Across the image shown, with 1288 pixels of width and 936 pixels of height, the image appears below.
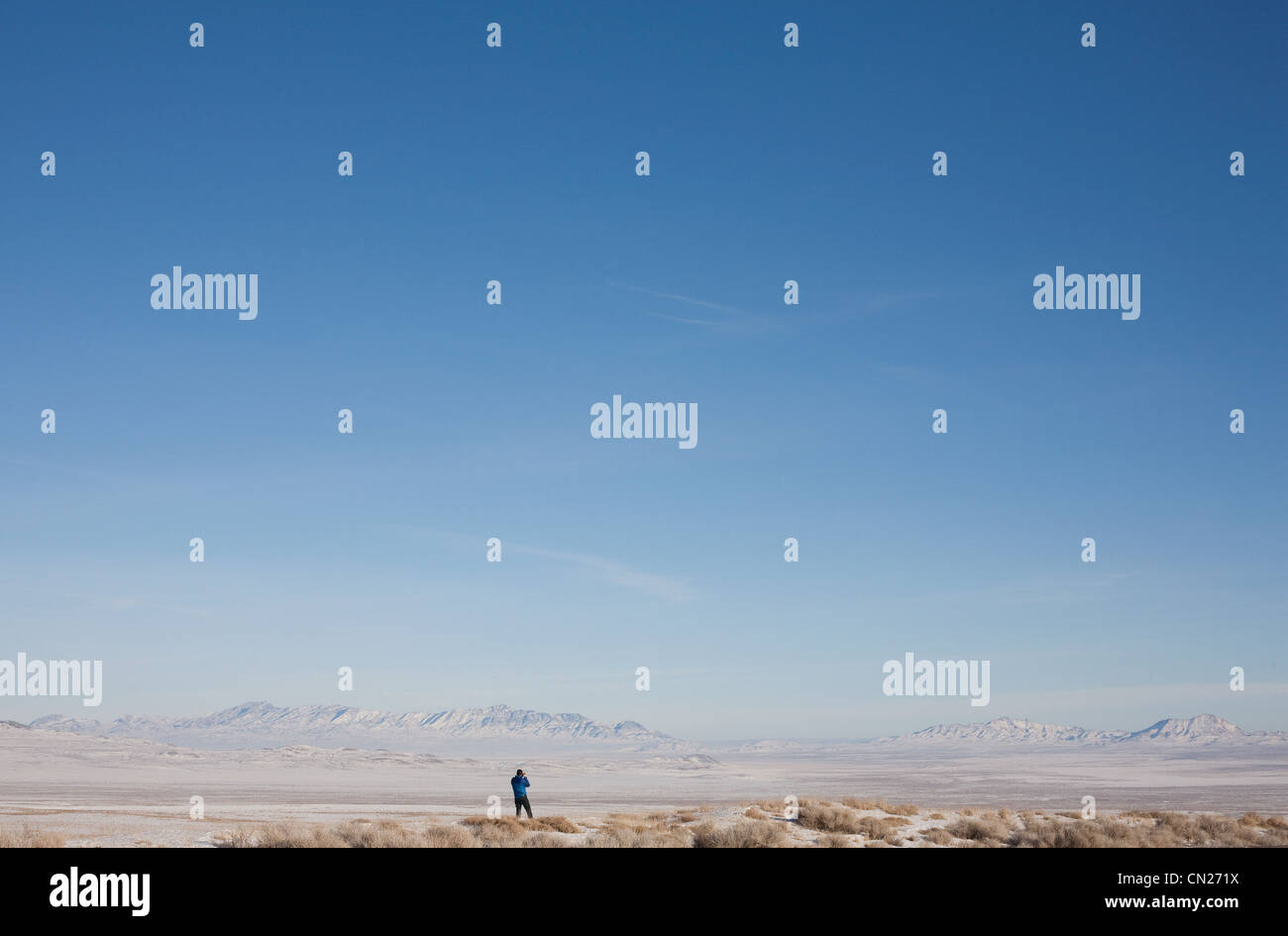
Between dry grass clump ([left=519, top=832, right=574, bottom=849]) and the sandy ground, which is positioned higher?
dry grass clump ([left=519, top=832, right=574, bottom=849])

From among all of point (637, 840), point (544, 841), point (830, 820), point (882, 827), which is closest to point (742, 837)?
point (637, 840)

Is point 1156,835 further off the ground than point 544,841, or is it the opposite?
point 544,841

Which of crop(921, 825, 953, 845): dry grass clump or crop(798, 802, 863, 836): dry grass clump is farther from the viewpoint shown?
crop(798, 802, 863, 836): dry grass clump

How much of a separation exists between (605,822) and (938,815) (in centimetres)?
1107

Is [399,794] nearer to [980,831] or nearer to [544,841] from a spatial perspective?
[544,841]

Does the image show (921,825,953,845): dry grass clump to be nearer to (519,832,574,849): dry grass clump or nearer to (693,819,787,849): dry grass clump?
(693,819,787,849): dry grass clump

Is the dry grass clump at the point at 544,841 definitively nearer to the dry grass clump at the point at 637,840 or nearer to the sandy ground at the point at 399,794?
the dry grass clump at the point at 637,840

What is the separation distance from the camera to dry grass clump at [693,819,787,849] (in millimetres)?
26047

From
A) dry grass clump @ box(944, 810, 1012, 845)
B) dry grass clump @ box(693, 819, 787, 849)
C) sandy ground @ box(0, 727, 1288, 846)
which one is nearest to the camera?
dry grass clump @ box(693, 819, 787, 849)

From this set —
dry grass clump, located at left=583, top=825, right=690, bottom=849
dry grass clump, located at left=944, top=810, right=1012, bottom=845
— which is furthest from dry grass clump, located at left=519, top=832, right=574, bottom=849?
dry grass clump, located at left=944, top=810, right=1012, bottom=845

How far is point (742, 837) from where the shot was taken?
86.5 feet
